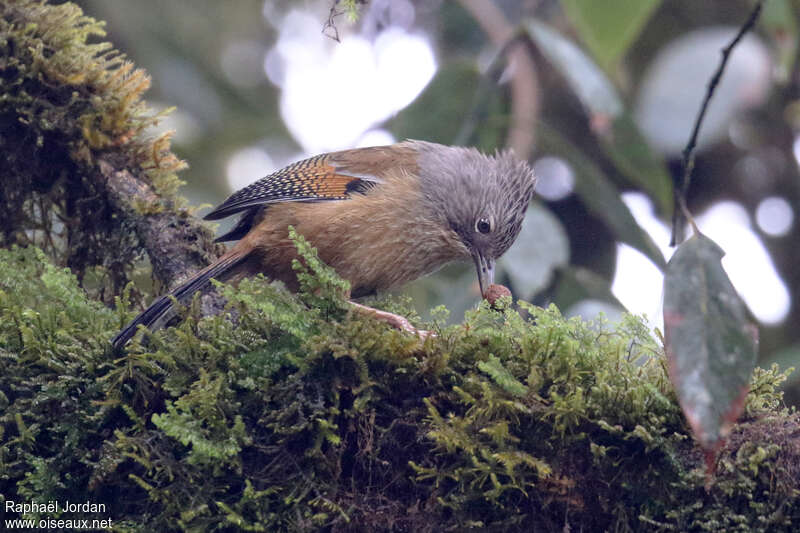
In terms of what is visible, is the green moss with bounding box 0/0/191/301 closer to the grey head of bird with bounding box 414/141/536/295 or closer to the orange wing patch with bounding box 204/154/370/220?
the orange wing patch with bounding box 204/154/370/220

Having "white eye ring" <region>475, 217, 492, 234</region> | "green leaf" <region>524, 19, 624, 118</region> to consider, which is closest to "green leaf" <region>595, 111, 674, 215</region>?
"green leaf" <region>524, 19, 624, 118</region>

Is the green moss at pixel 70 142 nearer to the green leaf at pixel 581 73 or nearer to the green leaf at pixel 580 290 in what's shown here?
the green leaf at pixel 581 73

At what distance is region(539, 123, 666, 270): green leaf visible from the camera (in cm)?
448

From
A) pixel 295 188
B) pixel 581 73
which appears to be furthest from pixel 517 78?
pixel 295 188

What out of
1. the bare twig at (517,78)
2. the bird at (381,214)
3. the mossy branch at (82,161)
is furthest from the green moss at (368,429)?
the bare twig at (517,78)

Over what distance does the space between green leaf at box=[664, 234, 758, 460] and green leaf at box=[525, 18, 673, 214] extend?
1.98 metres

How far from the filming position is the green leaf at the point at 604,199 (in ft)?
14.7

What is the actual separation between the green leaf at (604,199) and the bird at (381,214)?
0.57 m

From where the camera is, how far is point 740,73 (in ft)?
18.1

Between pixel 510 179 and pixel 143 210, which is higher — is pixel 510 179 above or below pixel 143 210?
above

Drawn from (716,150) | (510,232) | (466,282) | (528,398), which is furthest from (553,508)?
(716,150)

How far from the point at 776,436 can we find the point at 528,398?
730 mm

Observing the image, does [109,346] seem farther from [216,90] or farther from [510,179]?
[216,90]

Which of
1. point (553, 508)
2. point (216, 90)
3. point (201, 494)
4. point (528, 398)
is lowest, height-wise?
point (553, 508)
